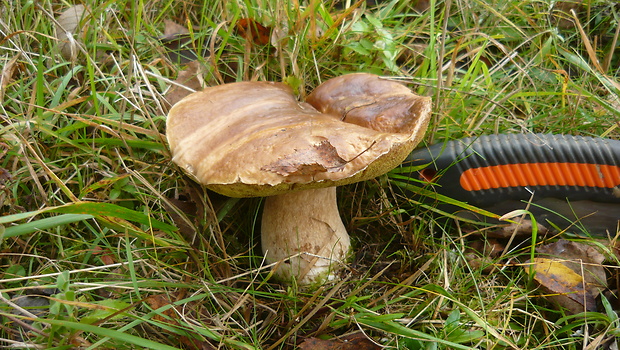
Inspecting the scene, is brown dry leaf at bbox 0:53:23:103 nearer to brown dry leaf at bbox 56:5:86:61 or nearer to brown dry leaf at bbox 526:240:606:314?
brown dry leaf at bbox 56:5:86:61

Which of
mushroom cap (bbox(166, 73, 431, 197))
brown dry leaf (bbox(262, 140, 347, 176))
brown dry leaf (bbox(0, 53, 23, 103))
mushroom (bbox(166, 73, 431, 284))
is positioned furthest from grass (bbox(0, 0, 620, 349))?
brown dry leaf (bbox(262, 140, 347, 176))

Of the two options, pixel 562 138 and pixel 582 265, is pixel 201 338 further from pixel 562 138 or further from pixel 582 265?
pixel 562 138

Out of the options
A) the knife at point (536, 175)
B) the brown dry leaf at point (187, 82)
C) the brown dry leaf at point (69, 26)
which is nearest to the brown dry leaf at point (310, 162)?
the knife at point (536, 175)

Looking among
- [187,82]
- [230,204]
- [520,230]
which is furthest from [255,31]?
[520,230]

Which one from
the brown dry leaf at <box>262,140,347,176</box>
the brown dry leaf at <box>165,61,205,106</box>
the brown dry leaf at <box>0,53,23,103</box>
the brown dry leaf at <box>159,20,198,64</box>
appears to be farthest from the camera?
the brown dry leaf at <box>159,20,198,64</box>

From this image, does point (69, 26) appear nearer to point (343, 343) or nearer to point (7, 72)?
point (7, 72)

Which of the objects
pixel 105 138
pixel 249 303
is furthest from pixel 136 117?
pixel 249 303

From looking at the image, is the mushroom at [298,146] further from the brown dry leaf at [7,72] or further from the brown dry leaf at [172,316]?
the brown dry leaf at [7,72]
